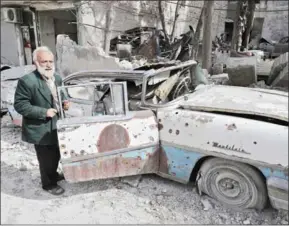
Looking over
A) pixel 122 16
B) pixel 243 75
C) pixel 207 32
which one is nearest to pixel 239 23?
pixel 207 32

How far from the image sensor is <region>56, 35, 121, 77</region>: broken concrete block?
343 inches

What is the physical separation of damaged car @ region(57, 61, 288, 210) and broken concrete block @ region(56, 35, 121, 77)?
218 inches

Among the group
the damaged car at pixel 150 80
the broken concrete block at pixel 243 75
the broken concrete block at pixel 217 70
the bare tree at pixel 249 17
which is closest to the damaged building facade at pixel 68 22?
the bare tree at pixel 249 17

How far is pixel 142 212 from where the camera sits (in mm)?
2879

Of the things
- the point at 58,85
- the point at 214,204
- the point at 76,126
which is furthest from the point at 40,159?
the point at 214,204

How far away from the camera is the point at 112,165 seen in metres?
3.02

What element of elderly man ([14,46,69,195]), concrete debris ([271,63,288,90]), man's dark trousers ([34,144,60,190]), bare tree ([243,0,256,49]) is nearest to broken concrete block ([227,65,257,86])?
concrete debris ([271,63,288,90])

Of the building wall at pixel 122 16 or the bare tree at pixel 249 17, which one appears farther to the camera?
the building wall at pixel 122 16

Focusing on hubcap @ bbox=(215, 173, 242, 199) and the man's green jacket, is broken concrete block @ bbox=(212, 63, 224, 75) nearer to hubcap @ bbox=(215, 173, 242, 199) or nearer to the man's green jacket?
hubcap @ bbox=(215, 173, 242, 199)

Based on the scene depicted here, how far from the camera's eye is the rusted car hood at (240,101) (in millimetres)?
2660

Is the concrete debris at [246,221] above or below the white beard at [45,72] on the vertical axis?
below

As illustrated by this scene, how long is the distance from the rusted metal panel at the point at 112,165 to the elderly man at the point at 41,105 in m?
0.36

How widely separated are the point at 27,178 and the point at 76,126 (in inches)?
53.1

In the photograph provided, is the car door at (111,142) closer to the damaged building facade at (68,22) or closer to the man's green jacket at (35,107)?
the man's green jacket at (35,107)
